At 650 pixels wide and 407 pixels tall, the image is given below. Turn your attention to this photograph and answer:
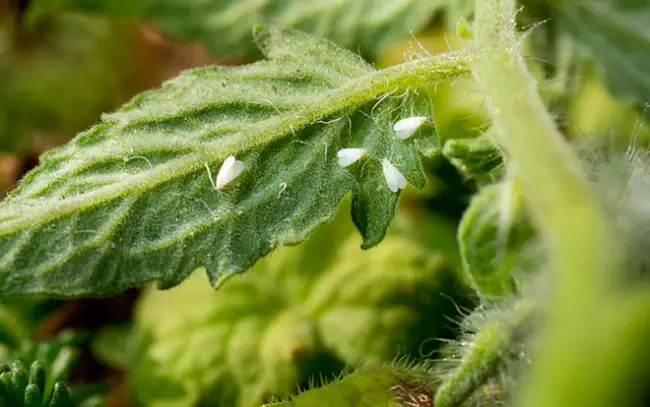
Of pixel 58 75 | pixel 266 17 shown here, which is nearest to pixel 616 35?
pixel 266 17

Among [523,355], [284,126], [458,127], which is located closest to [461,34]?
[284,126]

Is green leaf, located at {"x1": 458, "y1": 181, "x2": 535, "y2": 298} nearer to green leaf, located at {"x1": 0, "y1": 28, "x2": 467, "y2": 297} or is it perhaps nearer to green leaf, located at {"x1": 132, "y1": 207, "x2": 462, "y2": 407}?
green leaf, located at {"x1": 0, "y1": 28, "x2": 467, "y2": 297}

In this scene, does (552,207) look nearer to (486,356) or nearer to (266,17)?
(486,356)

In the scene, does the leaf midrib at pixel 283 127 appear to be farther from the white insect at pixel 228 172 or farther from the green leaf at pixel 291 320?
the green leaf at pixel 291 320

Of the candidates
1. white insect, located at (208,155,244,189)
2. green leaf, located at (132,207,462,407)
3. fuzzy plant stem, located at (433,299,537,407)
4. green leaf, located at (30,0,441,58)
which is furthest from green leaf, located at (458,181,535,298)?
green leaf, located at (30,0,441,58)

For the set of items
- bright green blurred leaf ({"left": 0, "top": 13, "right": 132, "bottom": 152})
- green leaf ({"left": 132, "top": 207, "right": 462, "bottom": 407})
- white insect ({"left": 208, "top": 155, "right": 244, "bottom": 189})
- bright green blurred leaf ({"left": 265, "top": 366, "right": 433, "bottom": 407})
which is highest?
bright green blurred leaf ({"left": 0, "top": 13, "right": 132, "bottom": 152})

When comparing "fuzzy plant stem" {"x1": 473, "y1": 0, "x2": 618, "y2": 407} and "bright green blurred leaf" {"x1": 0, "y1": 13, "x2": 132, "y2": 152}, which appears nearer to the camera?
"fuzzy plant stem" {"x1": 473, "y1": 0, "x2": 618, "y2": 407}

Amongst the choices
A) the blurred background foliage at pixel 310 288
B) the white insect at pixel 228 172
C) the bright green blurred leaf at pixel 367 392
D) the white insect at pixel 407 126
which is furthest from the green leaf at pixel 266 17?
the bright green blurred leaf at pixel 367 392
